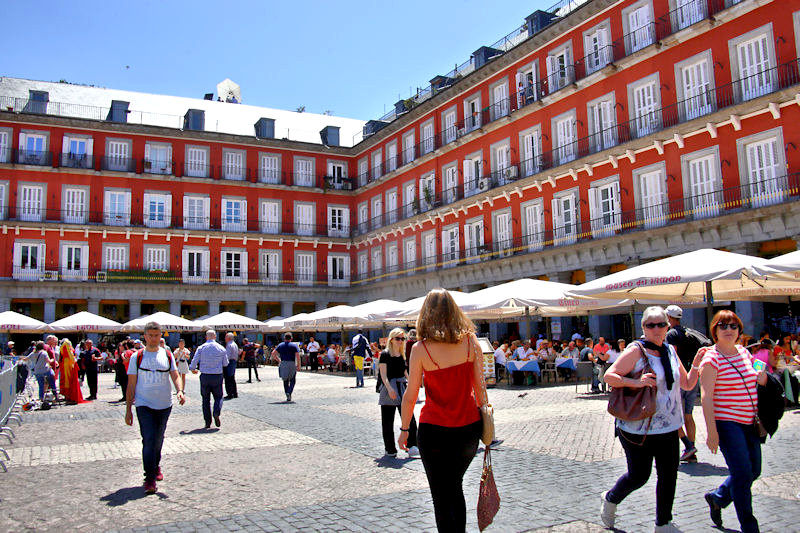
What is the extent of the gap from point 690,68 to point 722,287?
1263 centimetres

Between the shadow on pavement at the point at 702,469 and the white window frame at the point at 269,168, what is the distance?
1555 inches

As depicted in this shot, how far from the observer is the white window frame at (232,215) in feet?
140

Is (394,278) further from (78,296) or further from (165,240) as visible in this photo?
(78,296)

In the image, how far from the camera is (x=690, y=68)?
2289cm

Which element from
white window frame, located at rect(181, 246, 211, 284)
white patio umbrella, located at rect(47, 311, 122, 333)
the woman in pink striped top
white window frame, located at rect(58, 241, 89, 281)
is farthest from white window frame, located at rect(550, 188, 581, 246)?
white window frame, located at rect(58, 241, 89, 281)

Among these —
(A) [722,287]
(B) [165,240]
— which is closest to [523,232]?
(A) [722,287]

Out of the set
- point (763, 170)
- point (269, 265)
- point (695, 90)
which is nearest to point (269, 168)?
point (269, 265)

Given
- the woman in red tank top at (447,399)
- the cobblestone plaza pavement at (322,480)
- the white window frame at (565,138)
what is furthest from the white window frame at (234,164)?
the woman in red tank top at (447,399)

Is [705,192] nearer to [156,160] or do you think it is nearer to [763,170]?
[763,170]

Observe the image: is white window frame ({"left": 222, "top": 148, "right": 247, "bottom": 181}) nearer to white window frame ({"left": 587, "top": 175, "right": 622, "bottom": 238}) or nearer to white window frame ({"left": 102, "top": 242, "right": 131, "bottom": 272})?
white window frame ({"left": 102, "top": 242, "right": 131, "bottom": 272})

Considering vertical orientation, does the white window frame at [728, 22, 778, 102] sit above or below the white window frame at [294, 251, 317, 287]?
above

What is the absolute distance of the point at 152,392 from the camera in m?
6.62

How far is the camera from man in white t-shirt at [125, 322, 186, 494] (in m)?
6.51

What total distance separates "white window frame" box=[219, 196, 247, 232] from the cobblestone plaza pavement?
31.8 m
